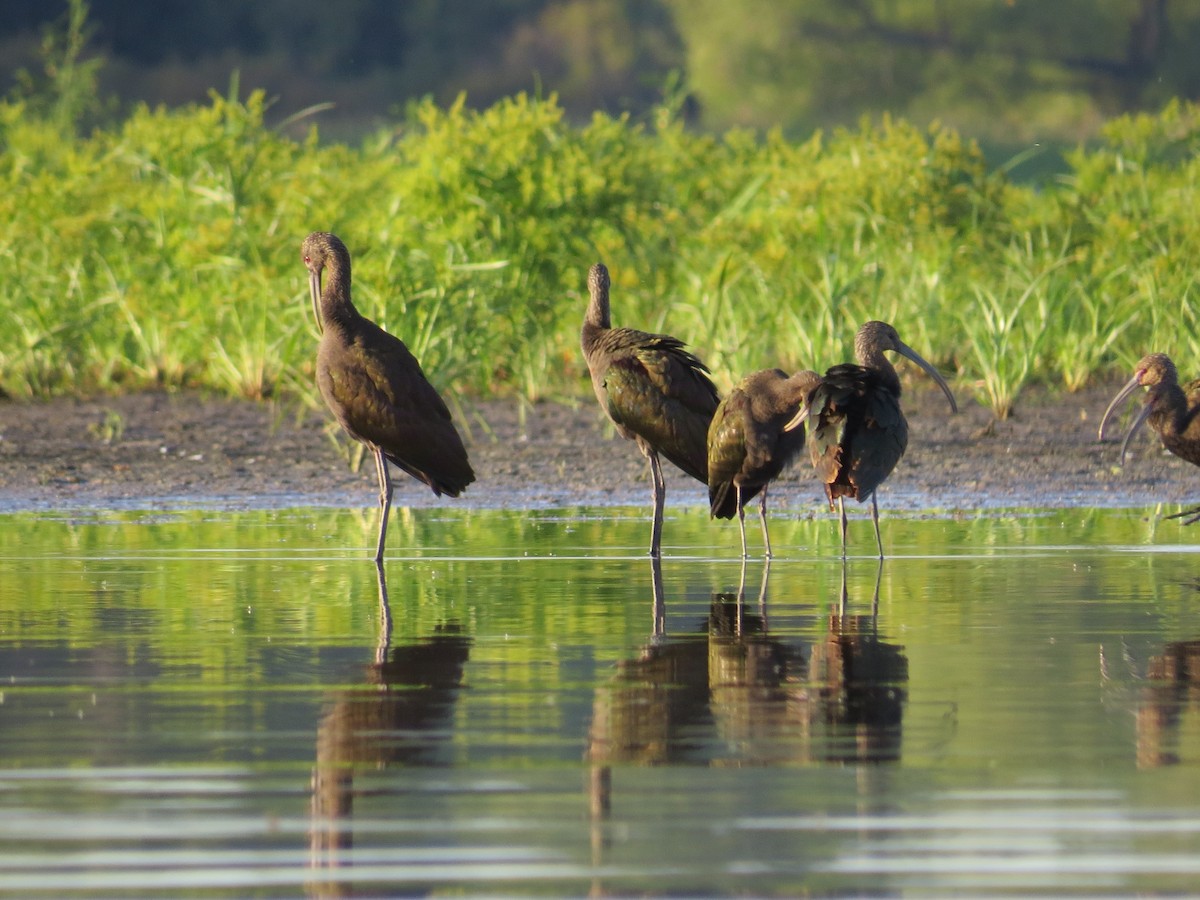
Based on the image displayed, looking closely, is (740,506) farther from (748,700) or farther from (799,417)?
(748,700)

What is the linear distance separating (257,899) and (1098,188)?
15.9 metres

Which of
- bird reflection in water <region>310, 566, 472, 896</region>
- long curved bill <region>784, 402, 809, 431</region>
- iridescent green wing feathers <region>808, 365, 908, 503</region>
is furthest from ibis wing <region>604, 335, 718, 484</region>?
bird reflection in water <region>310, 566, 472, 896</region>

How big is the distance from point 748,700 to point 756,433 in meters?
3.44

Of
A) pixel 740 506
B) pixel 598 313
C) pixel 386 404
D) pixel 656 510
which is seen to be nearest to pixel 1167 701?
pixel 740 506

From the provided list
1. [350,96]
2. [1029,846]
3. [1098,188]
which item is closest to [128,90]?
[350,96]

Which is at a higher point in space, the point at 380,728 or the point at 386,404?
the point at 386,404

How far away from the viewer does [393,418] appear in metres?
10.1

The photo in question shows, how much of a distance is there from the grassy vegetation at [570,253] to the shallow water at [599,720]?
5664 mm

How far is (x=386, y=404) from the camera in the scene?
→ 10164 millimetres

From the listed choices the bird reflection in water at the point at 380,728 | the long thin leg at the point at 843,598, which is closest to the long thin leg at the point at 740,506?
the long thin leg at the point at 843,598

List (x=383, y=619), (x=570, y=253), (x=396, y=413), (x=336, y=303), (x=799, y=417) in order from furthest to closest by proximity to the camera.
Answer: (x=570, y=253), (x=336, y=303), (x=396, y=413), (x=799, y=417), (x=383, y=619)

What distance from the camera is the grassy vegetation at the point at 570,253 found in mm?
15828

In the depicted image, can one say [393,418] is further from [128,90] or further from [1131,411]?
[128,90]

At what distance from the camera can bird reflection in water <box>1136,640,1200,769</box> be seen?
18.4 feet
